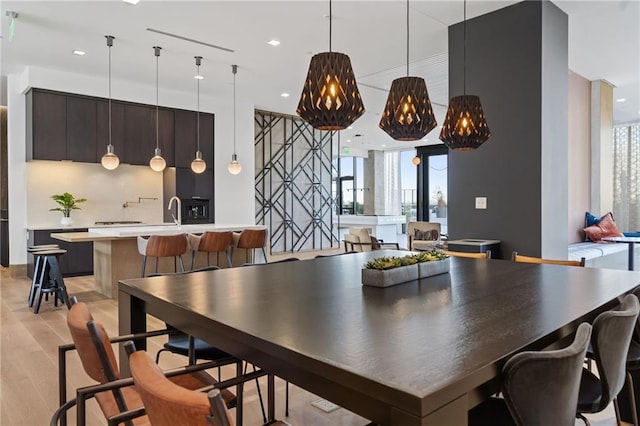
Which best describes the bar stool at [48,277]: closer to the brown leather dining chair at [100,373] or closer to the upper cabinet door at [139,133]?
the upper cabinet door at [139,133]

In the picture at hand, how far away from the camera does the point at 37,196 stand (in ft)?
23.1

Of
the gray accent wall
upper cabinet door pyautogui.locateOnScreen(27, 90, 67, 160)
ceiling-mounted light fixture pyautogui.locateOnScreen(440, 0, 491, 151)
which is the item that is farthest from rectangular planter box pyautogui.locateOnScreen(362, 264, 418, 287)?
A: upper cabinet door pyautogui.locateOnScreen(27, 90, 67, 160)

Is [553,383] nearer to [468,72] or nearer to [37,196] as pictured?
[468,72]

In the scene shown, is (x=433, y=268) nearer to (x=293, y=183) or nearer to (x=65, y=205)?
(x=65, y=205)

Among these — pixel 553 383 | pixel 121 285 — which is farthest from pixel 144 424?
pixel 553 383

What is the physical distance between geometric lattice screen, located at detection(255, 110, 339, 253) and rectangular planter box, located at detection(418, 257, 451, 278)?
7714 millimetres

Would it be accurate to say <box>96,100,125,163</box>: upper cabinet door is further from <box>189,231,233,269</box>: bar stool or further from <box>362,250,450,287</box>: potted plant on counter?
<box>362,250,450,287</box>: potted plant on counter

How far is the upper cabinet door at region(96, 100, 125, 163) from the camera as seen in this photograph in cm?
717

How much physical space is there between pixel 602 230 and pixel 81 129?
8.25m

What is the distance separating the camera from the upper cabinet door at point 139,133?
7.43 metres

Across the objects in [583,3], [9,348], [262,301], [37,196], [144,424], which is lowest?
[9,348]

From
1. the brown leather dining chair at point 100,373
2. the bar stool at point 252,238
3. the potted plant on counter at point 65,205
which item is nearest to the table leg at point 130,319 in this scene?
the brown leather dining chair at point 100,373

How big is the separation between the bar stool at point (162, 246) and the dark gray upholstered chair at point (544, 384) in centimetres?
464

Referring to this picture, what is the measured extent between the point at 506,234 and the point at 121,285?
12.4 feet
